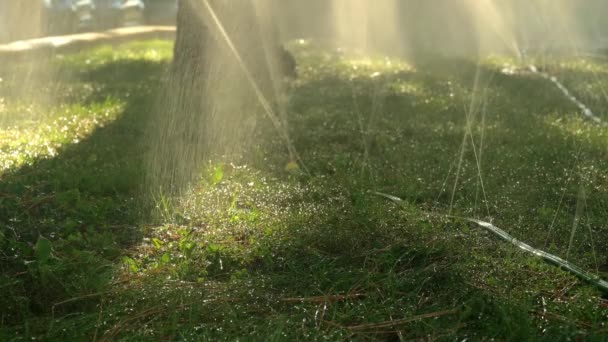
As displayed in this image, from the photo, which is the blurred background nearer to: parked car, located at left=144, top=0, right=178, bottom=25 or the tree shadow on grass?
parked car, located at left=144, top=0, right=178, bottom=25

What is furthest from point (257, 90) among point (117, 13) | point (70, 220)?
point (117, 13)

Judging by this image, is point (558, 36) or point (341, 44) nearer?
point (341, 44)

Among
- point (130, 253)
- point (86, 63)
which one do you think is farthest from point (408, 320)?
point (86, 63)

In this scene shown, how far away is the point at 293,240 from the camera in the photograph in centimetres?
401

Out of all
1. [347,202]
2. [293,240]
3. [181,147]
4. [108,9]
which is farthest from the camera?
[108,9]

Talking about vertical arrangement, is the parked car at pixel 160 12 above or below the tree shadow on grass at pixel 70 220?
below

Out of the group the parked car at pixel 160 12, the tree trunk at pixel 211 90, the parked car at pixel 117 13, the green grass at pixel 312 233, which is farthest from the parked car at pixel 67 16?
the green grass at pixel 312 233

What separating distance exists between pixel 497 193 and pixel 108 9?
17.1 metres

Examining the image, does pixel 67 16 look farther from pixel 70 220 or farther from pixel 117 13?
pixel 70 220

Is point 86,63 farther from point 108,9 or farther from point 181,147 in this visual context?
point 108,9

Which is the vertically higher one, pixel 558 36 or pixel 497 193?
pixel 497 193

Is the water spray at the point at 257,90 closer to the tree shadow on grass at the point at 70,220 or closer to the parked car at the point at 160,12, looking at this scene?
the tree shadow on grass at the point at 70,220

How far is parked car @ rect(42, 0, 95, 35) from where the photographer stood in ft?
60.8

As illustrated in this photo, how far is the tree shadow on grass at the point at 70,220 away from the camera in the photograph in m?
3.53
